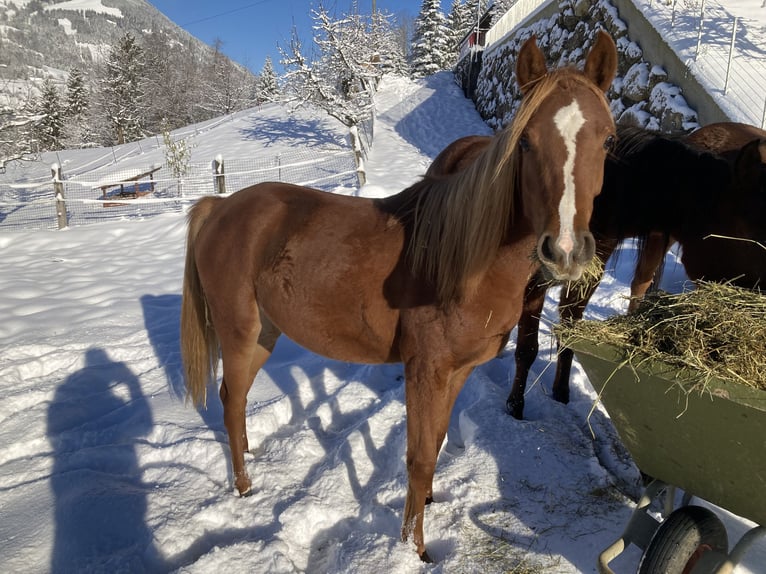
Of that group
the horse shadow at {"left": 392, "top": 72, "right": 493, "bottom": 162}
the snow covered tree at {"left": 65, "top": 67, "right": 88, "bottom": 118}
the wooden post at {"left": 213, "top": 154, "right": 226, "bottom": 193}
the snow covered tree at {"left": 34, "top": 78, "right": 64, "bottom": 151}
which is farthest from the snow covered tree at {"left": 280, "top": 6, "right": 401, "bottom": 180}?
the snow covered tree at {"left": 65, "top": 67, "right": 88, "bottom": 118}

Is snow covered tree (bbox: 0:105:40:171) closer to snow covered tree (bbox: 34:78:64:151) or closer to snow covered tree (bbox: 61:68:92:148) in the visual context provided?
snow covered tree (bbox: 34:78:64:151)

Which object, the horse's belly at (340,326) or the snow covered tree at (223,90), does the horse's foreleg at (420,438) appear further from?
the snow covered tree at (223,90)

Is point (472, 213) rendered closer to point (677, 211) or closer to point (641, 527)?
point (641, 527)

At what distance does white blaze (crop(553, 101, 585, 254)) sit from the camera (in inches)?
50.4

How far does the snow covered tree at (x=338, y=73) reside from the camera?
18.1 metres

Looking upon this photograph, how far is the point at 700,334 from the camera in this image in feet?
4.42

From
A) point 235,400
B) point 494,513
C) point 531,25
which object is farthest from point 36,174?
point 494,513

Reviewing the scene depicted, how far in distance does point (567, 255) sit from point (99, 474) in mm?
2742

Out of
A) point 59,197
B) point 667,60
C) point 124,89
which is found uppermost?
point 124,89

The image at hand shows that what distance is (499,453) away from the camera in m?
2.56

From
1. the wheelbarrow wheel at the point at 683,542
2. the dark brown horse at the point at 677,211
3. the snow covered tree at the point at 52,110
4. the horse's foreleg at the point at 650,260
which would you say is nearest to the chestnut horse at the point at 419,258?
the dark brown horse at the point at 677,211

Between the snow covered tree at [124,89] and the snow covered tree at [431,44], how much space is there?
21.2 meters

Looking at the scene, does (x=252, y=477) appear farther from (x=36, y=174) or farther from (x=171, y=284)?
(x=36, y=174)

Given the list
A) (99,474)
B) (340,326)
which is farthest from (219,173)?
(340,326)
